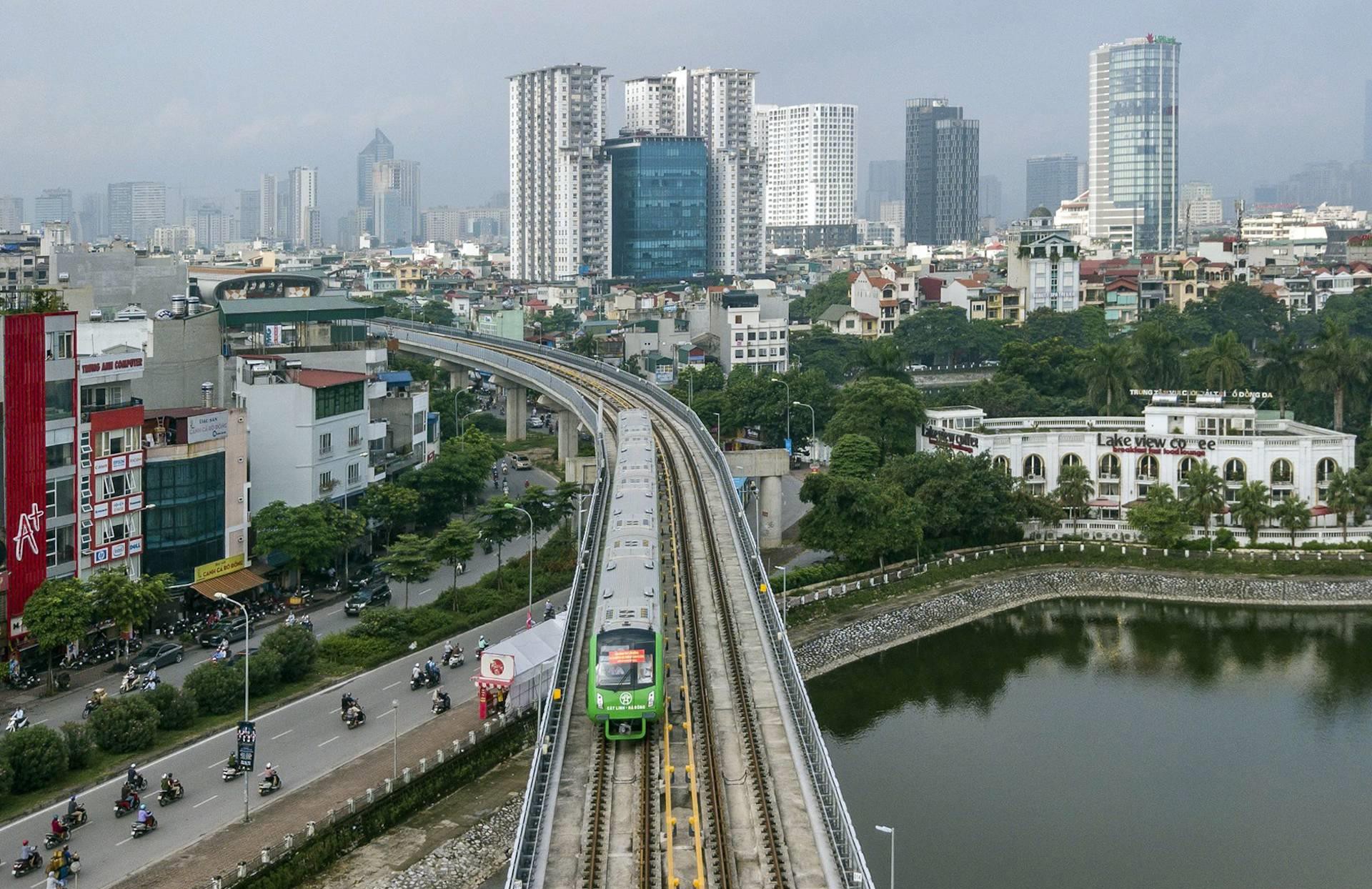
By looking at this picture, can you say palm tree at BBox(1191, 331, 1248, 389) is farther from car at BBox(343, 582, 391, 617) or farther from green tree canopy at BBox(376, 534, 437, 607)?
car at BBox(343, 582, 391, 617)

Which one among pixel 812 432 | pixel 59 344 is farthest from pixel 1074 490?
pixel 59 344

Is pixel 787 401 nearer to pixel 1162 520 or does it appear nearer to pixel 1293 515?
pixel 1162 520

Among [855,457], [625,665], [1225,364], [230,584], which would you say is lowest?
[230,584]

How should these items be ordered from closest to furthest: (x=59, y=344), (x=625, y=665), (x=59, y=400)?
1. (x=625, y=665)
2. (x=59, y=400)
3. (x=59, y=344)

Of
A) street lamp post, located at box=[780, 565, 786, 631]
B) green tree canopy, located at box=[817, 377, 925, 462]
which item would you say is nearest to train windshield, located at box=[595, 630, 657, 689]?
street lamp post, located at box=[780, 565, 786, 631]

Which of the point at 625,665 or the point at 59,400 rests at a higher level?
the point at 59,400

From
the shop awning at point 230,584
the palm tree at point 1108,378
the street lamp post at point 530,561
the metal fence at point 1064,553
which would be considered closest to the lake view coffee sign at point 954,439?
the metal fence at point 1064,553

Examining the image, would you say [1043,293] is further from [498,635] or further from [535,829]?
[535,829]

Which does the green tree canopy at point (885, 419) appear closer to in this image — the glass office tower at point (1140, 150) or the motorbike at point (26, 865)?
the motorbike at point (26, 865)
